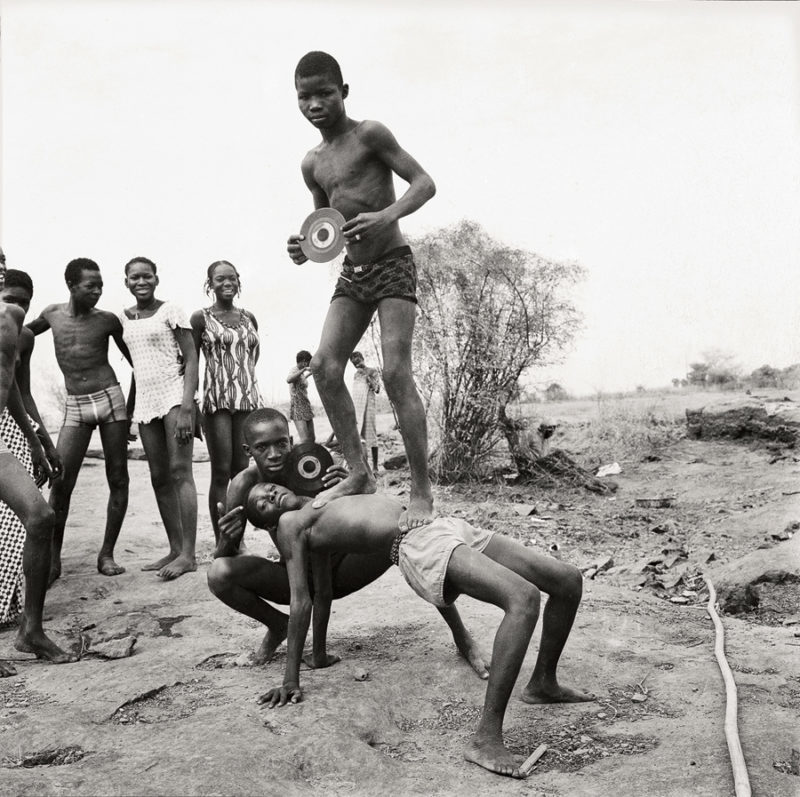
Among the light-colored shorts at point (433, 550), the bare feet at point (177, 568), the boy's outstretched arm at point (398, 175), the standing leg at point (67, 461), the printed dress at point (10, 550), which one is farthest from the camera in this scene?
the standing leg at point (67, 461)

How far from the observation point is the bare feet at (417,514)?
11.0ft

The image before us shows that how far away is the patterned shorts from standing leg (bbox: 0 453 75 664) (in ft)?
5.88

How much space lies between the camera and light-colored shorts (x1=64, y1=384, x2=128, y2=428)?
5383 millimetres

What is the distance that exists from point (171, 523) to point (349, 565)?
2.06m

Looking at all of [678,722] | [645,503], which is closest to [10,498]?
[678,722]

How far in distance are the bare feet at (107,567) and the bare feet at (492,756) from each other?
3203 millimetres

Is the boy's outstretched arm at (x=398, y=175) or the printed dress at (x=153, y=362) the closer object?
the boy's outstretched arm at (x=398, y=175)

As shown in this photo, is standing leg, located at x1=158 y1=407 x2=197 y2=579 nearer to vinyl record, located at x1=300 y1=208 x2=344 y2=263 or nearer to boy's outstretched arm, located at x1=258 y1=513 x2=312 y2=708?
boy's outstretched arm, located at x1=258 y1=513 x2=312 y2=708

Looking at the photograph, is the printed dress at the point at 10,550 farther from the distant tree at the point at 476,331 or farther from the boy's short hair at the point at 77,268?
the distant tree at the point at 476,331

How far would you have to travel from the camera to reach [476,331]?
9.06m

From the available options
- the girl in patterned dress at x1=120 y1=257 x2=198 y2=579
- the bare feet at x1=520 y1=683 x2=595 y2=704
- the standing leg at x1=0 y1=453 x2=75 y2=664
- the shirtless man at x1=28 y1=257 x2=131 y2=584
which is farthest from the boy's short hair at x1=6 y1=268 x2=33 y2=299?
the bare feet at x1=520 y1=683 x2=595 y2=704

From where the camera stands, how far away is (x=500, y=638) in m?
2.96

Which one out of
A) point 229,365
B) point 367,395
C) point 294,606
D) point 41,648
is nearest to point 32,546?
point 41,648

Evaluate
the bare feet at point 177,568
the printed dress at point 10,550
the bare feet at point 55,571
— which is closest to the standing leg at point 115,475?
the bare feet at point 55,571
